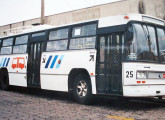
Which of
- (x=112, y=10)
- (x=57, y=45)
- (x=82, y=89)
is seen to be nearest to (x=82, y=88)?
(x=82, y=89)

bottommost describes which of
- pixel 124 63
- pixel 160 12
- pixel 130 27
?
pixel 124 63

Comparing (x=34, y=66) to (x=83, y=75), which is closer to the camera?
(x=83, y=75)

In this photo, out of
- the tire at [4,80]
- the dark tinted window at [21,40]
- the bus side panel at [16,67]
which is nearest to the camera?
the bus side panel at [16,67]

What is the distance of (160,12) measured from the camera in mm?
19219

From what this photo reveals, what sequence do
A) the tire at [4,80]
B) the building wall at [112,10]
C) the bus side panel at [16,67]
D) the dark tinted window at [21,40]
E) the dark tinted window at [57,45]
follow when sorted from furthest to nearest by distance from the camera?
the building wall at [112,10]
the tire at [4,80]
the dark tinted window at [21,40]
the bus side panel at [16,67]
the dark tinted window at [57,45]

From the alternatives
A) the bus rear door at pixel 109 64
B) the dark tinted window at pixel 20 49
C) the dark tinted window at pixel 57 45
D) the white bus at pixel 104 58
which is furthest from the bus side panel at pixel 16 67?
the bus rear door at pixel 109 64

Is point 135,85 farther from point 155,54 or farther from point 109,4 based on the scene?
point 109,4

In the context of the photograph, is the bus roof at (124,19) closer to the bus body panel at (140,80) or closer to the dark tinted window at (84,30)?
the dark tinted window at (84,30)

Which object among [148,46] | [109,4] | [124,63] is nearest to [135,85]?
[124,63]

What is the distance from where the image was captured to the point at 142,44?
27.4 ft

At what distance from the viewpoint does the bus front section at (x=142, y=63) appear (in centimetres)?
803

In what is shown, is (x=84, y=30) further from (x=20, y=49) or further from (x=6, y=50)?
(x=6, y=50)

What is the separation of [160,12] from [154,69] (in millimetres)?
11774

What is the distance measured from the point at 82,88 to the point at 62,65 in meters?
1.43
